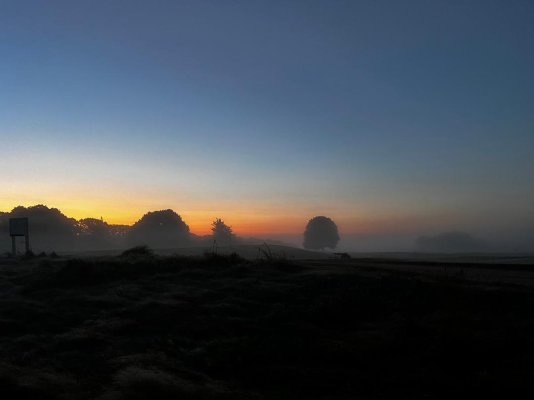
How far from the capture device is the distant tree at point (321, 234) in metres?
140

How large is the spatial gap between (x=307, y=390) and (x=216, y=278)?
11.8 metres

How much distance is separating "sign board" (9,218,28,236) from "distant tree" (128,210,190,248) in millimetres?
86258

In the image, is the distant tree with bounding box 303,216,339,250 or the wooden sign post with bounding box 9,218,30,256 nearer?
the wooden sign post with bounding box 9,218,30,256

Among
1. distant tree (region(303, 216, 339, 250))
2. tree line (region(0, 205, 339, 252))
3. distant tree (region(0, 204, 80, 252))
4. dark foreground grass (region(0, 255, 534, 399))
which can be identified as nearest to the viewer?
dark foreground grass (region(0, 255, 534, 399))

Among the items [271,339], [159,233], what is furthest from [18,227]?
[159,233]

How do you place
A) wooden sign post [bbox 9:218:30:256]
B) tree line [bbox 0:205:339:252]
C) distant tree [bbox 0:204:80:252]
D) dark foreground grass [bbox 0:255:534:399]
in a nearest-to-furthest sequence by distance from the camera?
dark foreground grass [bbox 0:255:534:399] → wooden sign post [bbox 9:218:30:256] → distant tree [bbox 0:204:80:252] → tree line [bbox 0:205:339:252]

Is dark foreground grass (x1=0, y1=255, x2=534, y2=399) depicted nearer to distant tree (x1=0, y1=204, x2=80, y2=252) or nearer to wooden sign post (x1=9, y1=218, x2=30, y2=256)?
wooden sign post (x1=9, y1=218, x2=30, y2=256)

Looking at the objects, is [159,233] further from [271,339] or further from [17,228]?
[271,339]

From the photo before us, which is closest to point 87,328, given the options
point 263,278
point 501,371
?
point 263,278

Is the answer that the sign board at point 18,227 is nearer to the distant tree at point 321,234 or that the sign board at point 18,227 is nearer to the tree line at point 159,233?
the tree line at point 159,233

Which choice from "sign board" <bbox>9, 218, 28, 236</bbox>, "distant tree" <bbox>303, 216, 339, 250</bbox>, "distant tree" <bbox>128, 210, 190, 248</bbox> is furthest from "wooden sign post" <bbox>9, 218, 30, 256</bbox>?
"distant tree" <bbox>303, 216, 339, 250</bbox>

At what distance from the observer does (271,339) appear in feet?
37.3

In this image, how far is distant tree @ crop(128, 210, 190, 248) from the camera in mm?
136625

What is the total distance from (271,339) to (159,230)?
13132 cm
